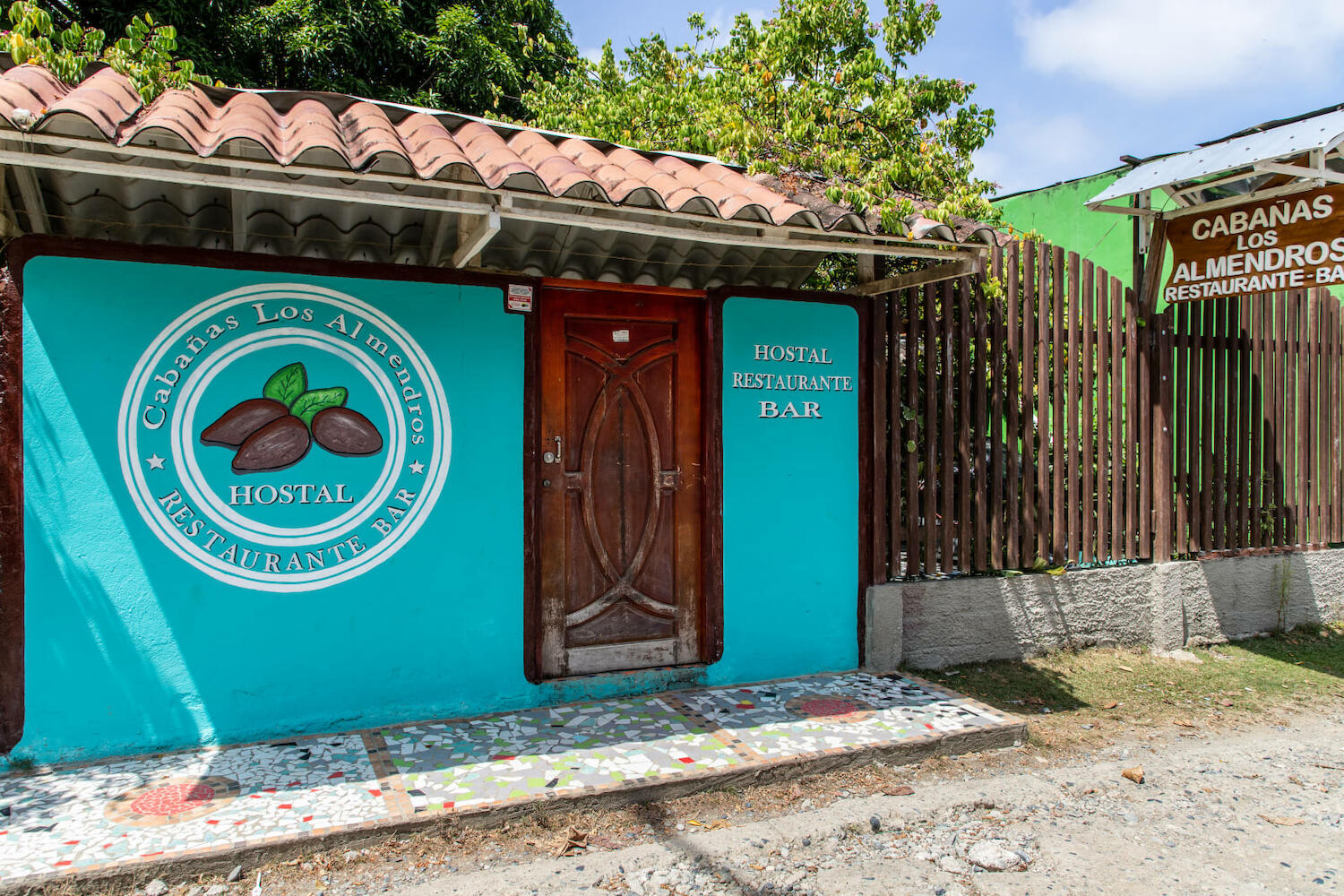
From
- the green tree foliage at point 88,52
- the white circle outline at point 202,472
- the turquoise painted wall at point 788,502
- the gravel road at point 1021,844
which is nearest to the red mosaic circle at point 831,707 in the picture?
the turquoise painted wall at point 788,502

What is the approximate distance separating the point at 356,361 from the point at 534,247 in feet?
4.04

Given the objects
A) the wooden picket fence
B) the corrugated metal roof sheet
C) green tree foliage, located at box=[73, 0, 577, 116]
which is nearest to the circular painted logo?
the wooden picket fence

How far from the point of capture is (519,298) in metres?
4.93

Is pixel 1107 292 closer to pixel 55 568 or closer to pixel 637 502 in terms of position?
pixel 637 502

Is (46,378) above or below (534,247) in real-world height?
below

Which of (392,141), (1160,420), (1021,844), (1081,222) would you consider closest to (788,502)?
(1021,844)

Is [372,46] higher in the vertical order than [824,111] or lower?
higher

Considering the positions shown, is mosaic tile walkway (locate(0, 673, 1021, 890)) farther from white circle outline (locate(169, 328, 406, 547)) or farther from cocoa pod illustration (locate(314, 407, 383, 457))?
cocoa pod illustration (locate(314, 407, 383, 457))

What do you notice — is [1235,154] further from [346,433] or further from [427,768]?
[427,768]

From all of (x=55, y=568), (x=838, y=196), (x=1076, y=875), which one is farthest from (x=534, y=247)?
(x=1076, y=875)

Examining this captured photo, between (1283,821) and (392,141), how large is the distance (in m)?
5.04

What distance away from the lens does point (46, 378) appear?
4.05m

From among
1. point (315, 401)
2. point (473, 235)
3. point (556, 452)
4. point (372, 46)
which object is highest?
point (372, 46)

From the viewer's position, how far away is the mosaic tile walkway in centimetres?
342
